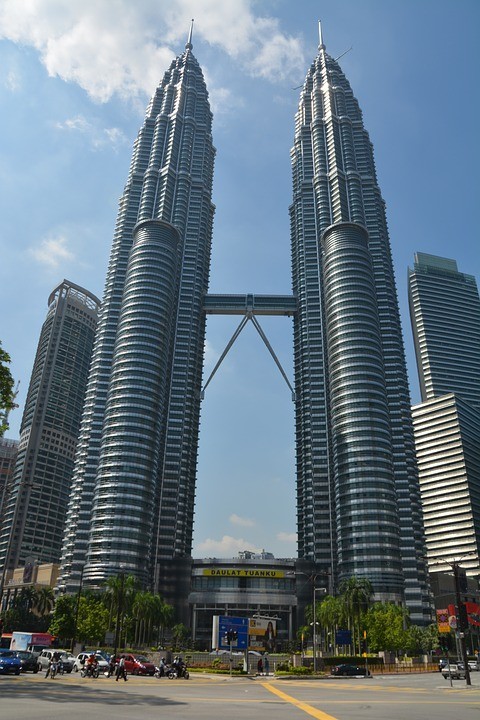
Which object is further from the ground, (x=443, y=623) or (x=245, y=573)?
(x=245, y=573)

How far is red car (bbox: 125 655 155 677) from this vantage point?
5241 cm

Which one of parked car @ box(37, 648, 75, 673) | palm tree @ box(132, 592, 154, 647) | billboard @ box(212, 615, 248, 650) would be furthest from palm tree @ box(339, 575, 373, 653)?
parked car @ box(37, 648, 75, 673)

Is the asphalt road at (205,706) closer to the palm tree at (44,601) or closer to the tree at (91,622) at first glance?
the tree at (91,622)

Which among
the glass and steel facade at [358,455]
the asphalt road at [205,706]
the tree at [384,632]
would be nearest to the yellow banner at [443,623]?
the tree at [384,632]

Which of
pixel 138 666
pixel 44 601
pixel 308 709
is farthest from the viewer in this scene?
pixel 44 601

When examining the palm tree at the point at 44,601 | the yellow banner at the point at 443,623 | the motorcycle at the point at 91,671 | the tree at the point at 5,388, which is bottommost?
the motorcycle at the point at 91,671

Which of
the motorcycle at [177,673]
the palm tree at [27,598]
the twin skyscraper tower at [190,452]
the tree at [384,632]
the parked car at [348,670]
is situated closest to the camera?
the motorcycle at [177,673]

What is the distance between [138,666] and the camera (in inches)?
2088

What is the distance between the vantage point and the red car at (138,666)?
52.4 m

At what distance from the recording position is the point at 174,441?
7362 inches

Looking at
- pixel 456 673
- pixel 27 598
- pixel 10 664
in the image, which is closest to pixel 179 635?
pixel 27 598

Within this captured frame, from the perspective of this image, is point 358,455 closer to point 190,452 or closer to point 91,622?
point 190,452

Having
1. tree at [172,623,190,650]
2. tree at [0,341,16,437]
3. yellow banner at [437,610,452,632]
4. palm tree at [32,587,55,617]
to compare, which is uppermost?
tree at [0,341,16,437]

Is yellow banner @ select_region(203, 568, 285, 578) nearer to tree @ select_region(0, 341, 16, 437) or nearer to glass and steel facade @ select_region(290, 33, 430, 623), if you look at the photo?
glass and steel facade @ select_region(290, 33, 430, 623)
